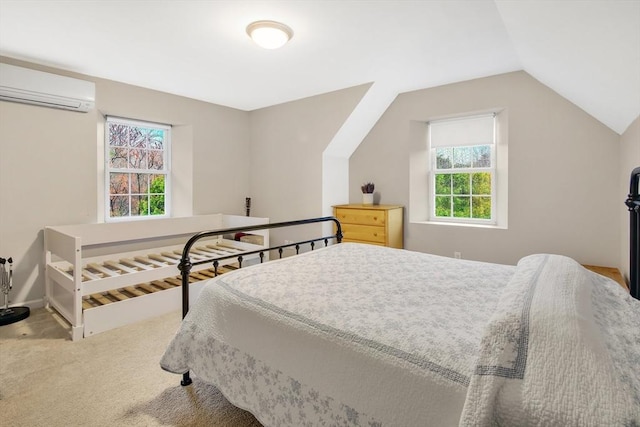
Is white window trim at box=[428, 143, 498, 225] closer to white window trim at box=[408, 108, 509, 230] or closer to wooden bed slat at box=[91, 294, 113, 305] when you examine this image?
white window trim at box=[408, 108, 509, 230]

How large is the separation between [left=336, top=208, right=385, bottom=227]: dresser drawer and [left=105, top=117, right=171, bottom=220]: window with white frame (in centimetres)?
247

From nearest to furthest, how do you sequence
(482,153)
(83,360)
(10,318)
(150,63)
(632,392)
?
(632,392), (83,360), (10,318), (150,63), (482,153)

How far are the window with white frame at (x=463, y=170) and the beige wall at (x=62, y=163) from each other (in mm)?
3167

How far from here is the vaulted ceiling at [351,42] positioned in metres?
1.95

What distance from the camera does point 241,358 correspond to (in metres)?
1.47

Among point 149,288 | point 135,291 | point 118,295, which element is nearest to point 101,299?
point 118,295

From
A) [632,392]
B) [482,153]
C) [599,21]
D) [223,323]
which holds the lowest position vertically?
[223,323]

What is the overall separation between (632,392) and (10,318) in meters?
4.00

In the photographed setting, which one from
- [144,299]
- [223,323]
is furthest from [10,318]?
[223,323]

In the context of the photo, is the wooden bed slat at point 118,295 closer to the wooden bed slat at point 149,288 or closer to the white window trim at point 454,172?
the wooden bed slat at point 149,288

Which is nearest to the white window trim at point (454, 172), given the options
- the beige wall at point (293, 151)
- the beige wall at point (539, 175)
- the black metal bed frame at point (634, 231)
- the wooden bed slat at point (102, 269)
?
the beige wall at point (539, 175)

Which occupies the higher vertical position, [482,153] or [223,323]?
[482,153]

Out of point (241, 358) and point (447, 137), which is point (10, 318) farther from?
point (447, 137)

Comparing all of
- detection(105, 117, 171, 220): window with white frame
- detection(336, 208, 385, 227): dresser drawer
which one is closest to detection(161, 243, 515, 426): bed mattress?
detection(336, 208, 385, 227): dresser drawer
